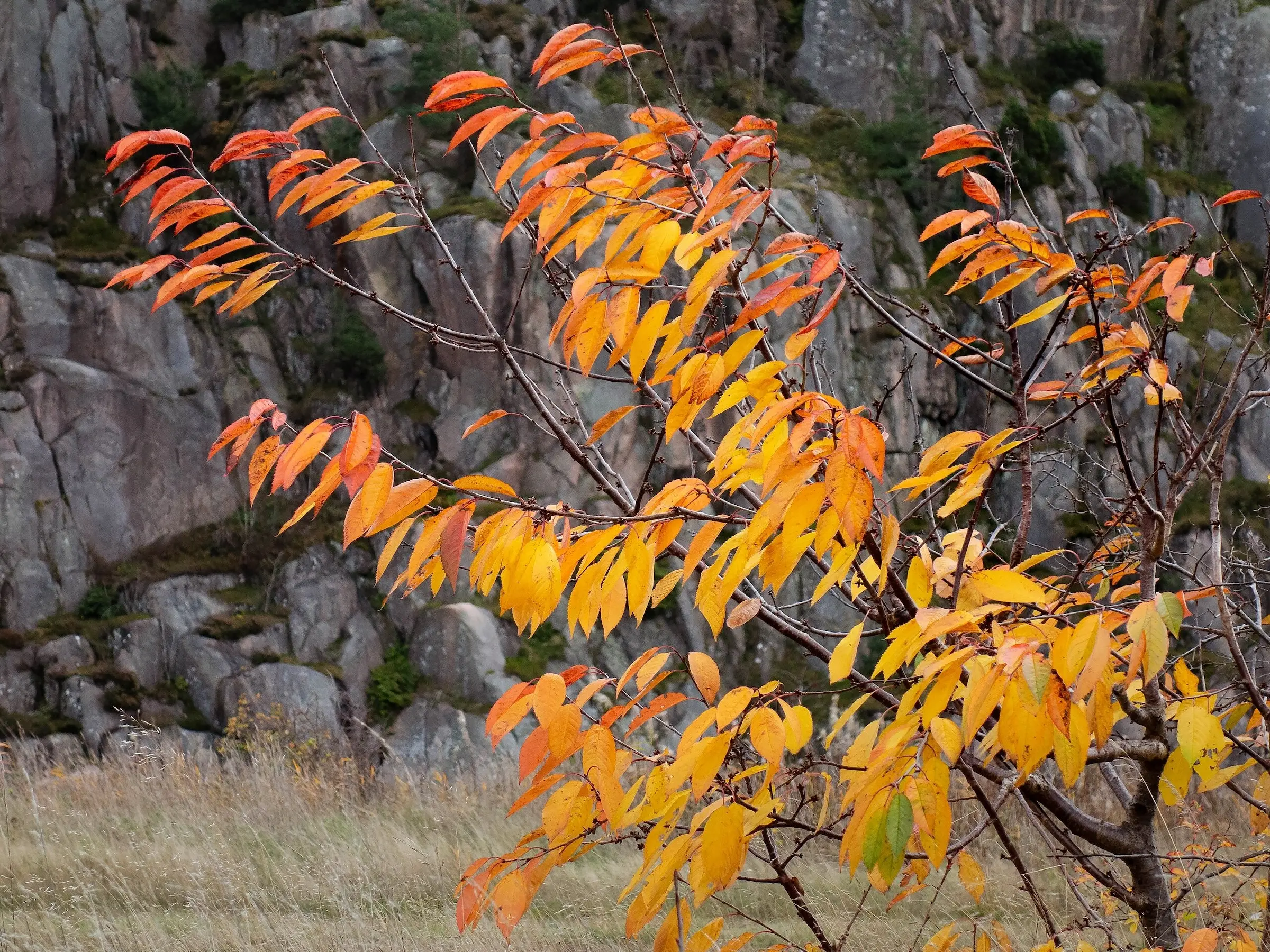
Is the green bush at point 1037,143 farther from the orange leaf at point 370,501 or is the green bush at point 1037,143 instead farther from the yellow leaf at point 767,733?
the orange leaf at point 370,501

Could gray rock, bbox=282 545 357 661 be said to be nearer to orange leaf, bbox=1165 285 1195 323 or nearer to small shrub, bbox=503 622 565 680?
small shrub, bbox=503 622 565 680

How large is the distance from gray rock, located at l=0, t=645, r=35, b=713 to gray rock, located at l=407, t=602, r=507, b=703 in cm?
515

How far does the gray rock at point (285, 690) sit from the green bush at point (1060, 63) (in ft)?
68.3

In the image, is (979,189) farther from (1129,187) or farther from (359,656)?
(1129,187)

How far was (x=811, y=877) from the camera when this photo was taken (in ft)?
13.4

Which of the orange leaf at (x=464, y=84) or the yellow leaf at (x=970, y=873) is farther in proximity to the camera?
the yellow leaf at (x=970, y=873)

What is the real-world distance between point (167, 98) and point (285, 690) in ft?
38.1

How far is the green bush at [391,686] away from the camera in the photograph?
48.0ft

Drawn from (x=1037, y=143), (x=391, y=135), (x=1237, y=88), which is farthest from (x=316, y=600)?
(x=1237, y=88)

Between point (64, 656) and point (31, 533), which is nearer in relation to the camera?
point (64, 656)

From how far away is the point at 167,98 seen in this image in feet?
61.0

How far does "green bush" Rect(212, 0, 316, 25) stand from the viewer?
20.3m

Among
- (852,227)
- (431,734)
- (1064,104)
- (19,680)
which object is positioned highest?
(1064,104)

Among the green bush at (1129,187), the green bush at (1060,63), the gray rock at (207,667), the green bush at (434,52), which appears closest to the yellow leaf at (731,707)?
the gray rock at (207,667)
